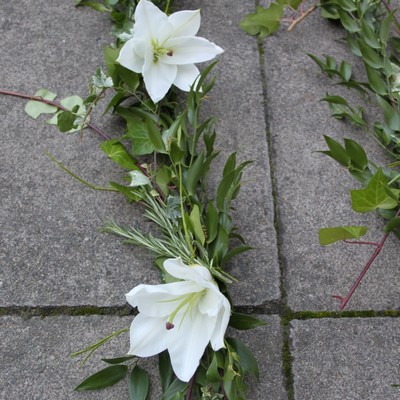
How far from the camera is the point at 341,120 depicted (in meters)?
1.73

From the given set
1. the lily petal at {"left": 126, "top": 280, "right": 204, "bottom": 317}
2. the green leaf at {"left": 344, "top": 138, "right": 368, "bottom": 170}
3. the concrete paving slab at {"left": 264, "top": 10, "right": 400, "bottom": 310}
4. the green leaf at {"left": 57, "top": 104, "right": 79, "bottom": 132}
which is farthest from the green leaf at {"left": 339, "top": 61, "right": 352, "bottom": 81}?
the lily petal at {"left": 126, "top": 280, "right": 204, "bottom": 317}

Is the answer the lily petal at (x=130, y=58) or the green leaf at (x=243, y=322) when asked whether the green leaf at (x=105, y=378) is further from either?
the lily petal at (x=130, y=58)

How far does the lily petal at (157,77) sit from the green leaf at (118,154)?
14cm

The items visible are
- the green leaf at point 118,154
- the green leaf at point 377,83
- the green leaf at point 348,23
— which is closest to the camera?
the green leaf at point 118,154

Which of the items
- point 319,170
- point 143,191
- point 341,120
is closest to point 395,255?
point 319,170

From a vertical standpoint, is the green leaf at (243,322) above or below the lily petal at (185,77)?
below

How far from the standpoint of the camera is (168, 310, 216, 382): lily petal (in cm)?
125

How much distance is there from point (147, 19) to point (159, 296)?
0.67m

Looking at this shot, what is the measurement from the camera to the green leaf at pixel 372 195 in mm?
1291

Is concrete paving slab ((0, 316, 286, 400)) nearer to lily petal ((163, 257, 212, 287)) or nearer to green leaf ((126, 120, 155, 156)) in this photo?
lily petal ((163, 257, 212, 287))

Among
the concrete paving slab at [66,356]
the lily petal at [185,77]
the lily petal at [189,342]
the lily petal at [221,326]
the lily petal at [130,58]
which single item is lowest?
the concrete paving slab at [66,356]

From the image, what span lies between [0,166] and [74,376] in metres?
0.58

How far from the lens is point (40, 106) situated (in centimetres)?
174

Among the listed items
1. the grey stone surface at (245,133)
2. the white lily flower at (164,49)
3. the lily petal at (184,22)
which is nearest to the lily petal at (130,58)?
the white lily flower at (164,49)
